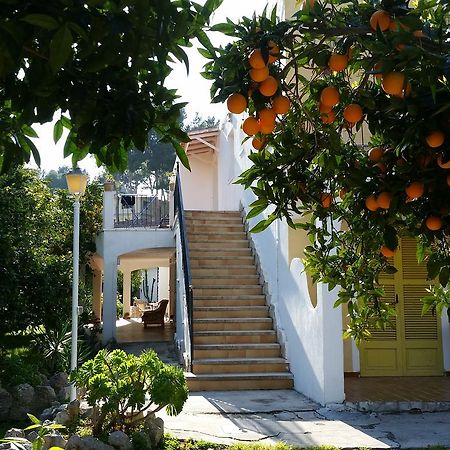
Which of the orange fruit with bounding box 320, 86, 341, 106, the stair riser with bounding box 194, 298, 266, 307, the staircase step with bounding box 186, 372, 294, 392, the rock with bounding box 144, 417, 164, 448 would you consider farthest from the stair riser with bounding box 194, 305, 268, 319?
the orange fruit with bounding box 320, 86, 341, 106

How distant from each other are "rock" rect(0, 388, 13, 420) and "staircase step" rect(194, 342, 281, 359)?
10.1 ft

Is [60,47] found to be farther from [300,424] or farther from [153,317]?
[153,317]

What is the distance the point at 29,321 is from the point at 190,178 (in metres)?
10.3

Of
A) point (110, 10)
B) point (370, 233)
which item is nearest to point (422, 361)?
point (370, 233)

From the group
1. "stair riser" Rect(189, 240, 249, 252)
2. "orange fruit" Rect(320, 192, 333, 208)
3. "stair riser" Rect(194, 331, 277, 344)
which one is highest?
"stair riser" Rect(189, 240, 249, 252)

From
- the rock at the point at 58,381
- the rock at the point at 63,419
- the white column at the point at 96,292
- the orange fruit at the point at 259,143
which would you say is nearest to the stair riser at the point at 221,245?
the rock at the point at 58,381

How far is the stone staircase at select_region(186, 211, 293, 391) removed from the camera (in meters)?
8.76

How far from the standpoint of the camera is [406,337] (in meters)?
9.47

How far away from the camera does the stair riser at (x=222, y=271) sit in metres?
11.1

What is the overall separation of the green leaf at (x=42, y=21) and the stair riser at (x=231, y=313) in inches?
349

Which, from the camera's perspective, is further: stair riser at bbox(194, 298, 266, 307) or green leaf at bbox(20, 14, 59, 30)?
stair riser at bbox(194, 298, 266, 307)

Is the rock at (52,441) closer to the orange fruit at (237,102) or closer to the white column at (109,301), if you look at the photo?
the orange fruit at (237,102)

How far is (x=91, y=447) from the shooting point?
5.01 metres

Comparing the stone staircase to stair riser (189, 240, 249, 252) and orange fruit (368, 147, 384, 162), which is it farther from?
orange fruit (368, 147, 384, 162)
